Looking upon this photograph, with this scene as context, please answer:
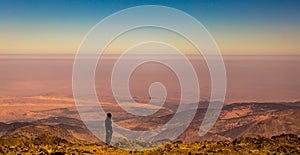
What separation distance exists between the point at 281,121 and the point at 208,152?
13208 cm

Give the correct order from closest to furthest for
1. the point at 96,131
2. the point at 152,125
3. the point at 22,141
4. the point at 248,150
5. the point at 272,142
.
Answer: the point at 248,150 < the point at 272,142 < the point at 22,141 < the point at 96,131 < the point at 152,125

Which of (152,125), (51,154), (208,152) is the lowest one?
(51,154)

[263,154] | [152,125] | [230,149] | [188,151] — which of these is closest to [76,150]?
[188,151]

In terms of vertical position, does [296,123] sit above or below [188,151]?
above

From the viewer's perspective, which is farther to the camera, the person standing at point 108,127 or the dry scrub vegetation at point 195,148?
the person standing at point 108,127

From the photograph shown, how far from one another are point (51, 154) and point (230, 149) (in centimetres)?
1101

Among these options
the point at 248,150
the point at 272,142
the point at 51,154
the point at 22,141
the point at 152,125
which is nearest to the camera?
the point at 51,154

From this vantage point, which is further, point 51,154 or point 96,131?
point 96,131

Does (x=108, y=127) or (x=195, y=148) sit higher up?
(x=108, y=127)

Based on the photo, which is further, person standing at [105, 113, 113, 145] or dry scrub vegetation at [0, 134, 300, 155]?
person standing at [105, 113, 113, 145]

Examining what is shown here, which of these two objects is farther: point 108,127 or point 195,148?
point 108,127

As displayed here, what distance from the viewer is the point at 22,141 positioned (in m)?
28.8

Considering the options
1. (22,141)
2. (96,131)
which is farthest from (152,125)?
(22,141)

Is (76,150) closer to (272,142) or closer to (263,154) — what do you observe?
(263,154)
